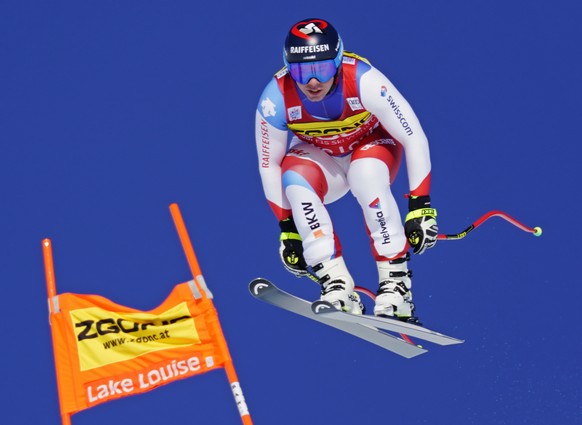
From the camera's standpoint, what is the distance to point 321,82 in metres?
6.35

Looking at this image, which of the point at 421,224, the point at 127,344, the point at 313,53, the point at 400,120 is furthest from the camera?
the point at 127,344

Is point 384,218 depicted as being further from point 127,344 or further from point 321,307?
point 127,344

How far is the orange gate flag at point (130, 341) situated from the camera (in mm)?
7051

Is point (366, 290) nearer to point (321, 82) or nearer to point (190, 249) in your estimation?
point (190, 249)

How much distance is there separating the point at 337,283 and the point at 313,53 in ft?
4.08

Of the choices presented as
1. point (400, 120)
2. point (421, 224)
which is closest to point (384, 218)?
point (421, 224)

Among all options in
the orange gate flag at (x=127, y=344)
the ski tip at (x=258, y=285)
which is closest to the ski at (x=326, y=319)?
the ski tip at (x=258, y=285)

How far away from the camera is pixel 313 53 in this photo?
6.27 meters

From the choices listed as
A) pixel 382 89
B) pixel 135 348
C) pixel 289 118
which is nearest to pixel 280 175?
pixel 289 118

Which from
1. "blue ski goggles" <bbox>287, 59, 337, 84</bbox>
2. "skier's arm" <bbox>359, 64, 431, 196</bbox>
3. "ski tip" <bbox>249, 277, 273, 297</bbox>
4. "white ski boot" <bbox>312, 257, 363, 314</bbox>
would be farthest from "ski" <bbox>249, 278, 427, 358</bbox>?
"blue ski goggles" <bbox>287, 59, 337, 84</bbox>

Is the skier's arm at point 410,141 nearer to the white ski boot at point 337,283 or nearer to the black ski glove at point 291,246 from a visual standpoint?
the white ski boot at point 337,283

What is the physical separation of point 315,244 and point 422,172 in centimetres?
68

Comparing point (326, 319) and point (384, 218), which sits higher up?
point (384, 218)

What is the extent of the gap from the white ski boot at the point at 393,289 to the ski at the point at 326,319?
0.13 metres
